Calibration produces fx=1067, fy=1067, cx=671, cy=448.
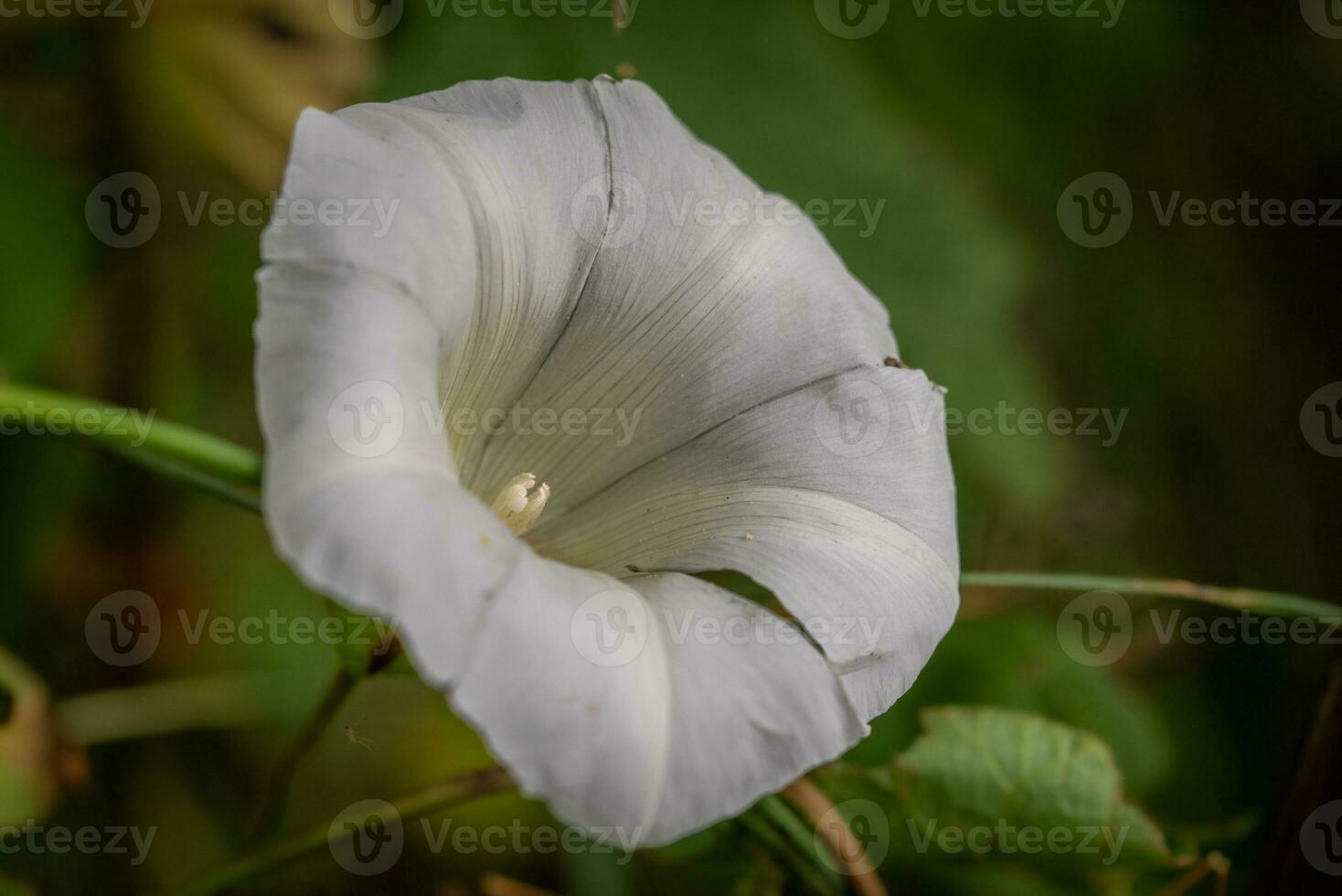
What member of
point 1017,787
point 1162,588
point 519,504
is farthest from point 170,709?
point 1162,588

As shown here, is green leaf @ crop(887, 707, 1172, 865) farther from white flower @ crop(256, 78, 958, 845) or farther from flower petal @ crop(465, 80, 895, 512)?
flower petal @ crop(465, 80, 895, 512)

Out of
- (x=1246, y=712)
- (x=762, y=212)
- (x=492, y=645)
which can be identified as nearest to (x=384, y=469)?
(x=492, y=645)

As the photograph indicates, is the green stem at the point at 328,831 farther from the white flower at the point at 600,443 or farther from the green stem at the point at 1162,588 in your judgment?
the green stem at the point at 1162,588

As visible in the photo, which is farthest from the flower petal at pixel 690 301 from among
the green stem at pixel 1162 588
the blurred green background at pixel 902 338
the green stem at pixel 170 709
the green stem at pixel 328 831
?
the green stem at pixel 170 709

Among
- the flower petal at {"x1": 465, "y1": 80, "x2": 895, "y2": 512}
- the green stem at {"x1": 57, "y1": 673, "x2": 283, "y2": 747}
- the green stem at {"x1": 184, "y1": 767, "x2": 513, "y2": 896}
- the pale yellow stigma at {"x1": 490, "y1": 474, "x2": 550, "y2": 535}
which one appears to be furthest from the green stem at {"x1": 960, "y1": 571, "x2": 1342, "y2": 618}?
the green stem at {"x1": 57, "y1": 673, "x2": 283, "y2": 747}

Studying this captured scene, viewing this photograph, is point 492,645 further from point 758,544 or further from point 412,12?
point 412,12
